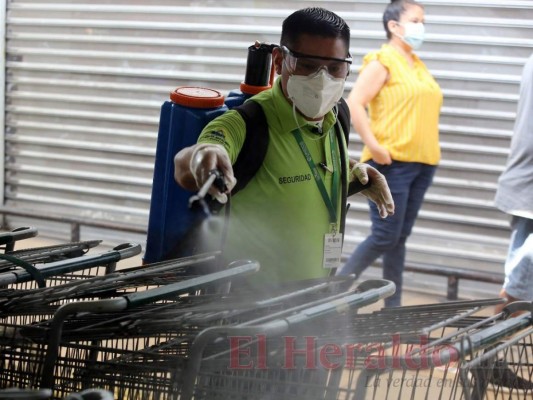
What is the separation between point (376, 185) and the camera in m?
3.69

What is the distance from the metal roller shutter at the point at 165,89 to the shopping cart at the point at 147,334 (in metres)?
4.94

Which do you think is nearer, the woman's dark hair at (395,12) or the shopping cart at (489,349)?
the shopping cart at (489,349)

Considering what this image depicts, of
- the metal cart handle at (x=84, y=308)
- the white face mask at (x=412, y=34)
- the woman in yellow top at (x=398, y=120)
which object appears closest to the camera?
the metal cart handle at (x=84, y=308)

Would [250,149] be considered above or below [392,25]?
below

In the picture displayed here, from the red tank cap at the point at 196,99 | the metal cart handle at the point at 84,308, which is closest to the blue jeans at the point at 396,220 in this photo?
the red tank cap at the point at 196,99

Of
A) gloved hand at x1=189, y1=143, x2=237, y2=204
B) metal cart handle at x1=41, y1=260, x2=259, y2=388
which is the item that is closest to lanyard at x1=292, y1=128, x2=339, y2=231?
gloved hand at x1=189, y1=143, x2=237, y2=204

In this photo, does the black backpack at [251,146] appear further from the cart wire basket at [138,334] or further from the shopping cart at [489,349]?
the shopping cart at [489,349]

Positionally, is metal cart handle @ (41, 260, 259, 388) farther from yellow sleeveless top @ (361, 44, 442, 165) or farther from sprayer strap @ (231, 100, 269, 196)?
yellow sleeveless top @ (361, 44, 442, 165)

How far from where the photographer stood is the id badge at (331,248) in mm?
3449

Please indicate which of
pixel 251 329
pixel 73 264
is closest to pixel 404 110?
pixel 73 264

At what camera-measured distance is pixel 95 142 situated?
8.92 metres

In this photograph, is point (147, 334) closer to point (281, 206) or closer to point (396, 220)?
point (281, 206)

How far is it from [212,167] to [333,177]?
33.8 inches

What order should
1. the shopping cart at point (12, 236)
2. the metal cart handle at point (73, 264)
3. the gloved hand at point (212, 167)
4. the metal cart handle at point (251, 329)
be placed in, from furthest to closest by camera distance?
the shopping cart at point (12, 236), the metal cart handle at point (73, 264), the gloved hand at point (212, 167), the metal cart handle at point (251, 329)
